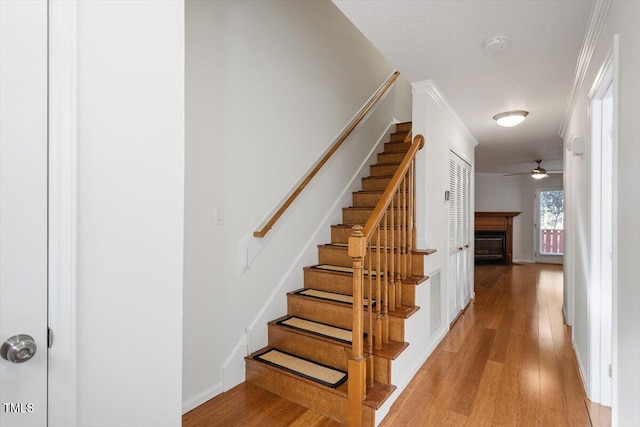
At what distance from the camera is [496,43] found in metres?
2.24

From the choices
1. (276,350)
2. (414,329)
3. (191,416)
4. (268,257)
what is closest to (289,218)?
(268,257)

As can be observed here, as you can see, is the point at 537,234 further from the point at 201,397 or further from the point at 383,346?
the point at 201,397

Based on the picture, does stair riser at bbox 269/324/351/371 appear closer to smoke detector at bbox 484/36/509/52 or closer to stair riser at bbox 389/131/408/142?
smoke detector at bbox 484/36/509/52

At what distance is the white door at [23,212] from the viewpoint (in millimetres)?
846

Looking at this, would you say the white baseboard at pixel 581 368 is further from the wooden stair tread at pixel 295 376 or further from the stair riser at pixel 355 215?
the stair riser at pixel 355 215

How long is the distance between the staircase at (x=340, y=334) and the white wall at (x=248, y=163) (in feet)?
0.55

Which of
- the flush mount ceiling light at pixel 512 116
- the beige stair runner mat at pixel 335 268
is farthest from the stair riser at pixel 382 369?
the flush mount ceiling light at pixel 512 116

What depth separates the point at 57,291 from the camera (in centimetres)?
93

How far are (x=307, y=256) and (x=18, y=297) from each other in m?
2.48

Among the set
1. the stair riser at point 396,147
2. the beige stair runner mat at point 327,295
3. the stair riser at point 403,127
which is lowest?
the beige stair runner mat at point 327,295

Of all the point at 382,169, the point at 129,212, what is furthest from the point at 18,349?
the point at 382,169

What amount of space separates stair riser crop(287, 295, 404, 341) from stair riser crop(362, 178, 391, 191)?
69.1 inches

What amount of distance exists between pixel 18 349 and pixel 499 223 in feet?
33.1

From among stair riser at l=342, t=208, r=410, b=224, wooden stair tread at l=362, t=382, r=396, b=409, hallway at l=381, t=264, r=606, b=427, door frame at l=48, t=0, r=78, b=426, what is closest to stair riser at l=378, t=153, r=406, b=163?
stair riser at l=342, t=208, r=410, b=224
